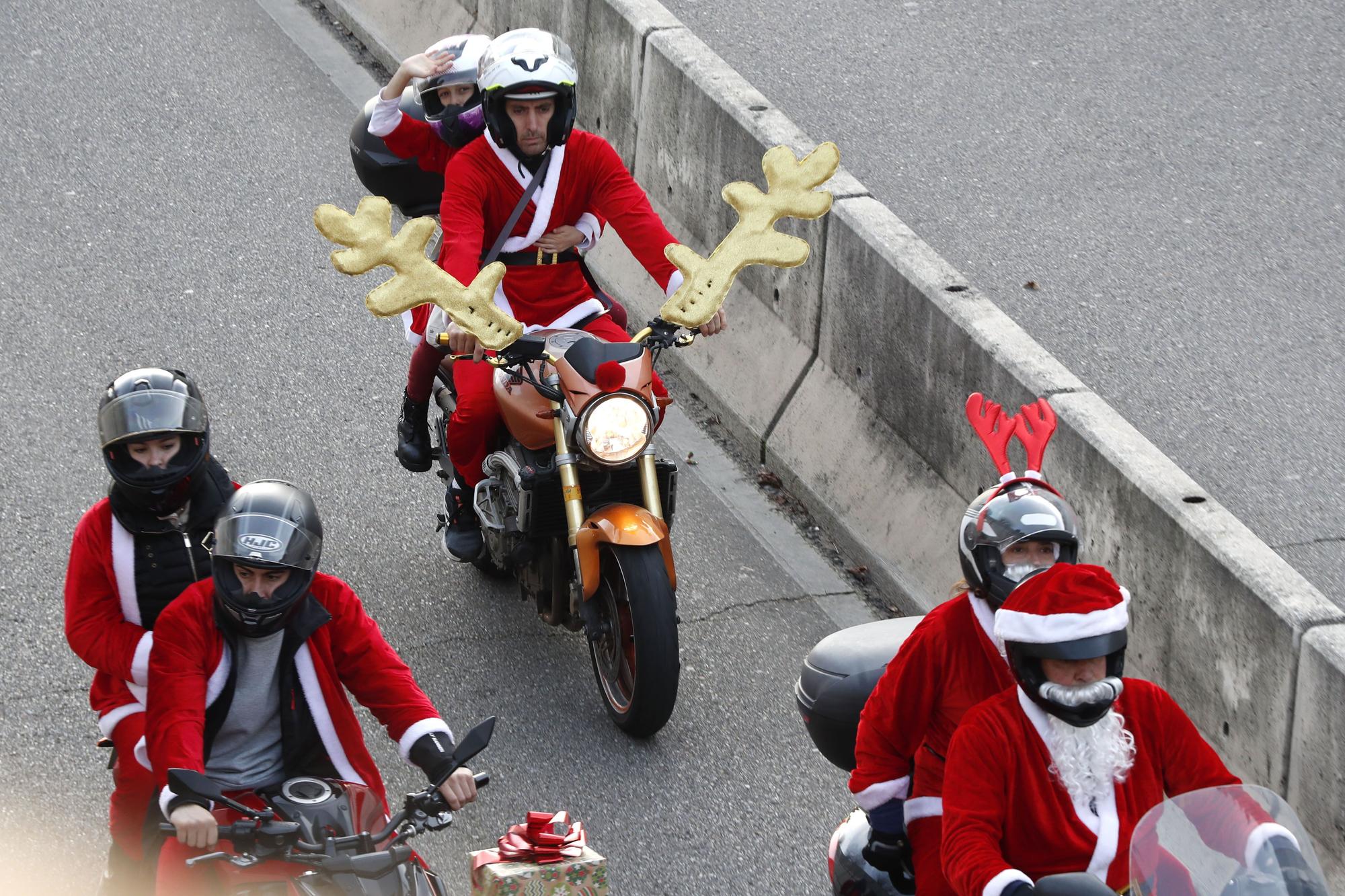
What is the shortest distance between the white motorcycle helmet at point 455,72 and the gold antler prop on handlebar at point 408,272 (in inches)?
65.6

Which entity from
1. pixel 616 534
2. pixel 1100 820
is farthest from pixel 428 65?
pixel 1100 820

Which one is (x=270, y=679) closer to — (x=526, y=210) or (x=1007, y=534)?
(x=1007, y=534)

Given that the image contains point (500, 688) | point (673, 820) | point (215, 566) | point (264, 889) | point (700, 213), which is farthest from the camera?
point (700, 213)

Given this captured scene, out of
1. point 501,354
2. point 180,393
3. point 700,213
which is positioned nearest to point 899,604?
point 501,354

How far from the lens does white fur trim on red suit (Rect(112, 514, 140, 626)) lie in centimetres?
462

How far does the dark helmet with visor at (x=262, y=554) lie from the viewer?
4051 mm

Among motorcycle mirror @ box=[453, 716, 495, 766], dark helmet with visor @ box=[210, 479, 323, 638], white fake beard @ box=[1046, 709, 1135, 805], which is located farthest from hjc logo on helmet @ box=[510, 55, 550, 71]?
white fake beard @ box=[1046, 709, 1135, 805]

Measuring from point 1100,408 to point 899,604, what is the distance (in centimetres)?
123

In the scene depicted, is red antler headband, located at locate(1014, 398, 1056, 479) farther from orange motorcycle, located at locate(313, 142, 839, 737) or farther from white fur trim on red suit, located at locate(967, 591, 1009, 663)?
orange motorcycle, located at locate(313, 142, 839, 737)

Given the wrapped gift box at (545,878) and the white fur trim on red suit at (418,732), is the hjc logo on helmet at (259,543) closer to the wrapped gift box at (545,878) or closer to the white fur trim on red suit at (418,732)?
the white fur trim on red suit at (418,732)

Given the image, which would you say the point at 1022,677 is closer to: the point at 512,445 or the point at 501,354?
the point at 501,354

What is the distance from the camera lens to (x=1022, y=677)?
3.53 meters

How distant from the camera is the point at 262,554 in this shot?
4031 mm

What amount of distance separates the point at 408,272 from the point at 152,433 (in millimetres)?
975
